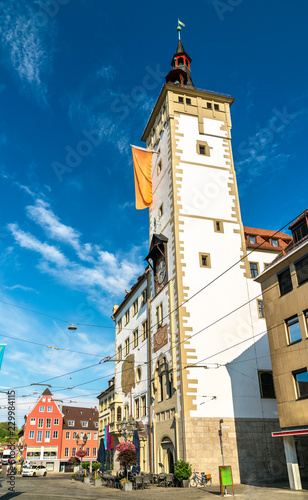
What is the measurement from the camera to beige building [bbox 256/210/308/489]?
74.2 feet

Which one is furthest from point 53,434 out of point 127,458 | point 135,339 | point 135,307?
point 127,458

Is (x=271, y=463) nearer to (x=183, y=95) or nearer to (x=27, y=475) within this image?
(x=183, y=95)

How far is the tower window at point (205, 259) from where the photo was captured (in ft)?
114

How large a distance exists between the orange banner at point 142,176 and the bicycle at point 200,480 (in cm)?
2500

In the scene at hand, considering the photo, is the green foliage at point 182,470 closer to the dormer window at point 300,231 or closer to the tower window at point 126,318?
the dormer window at point 300,231

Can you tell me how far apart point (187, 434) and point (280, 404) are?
7.23 metres

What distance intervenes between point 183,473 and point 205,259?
15.7m

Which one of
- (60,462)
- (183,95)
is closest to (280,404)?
(183,95)

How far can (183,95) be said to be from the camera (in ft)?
141

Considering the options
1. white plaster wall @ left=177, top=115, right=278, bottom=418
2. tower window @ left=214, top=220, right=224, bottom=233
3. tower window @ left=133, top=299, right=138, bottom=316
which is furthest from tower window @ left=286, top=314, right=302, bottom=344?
tower window @ left=133, top=299, right=138, bottom=316

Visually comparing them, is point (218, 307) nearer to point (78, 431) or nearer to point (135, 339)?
point (135, 339)

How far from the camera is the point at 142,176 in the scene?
1767 inches

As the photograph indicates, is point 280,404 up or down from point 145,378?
down

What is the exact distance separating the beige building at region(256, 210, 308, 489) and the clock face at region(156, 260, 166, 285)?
11.8 metres
